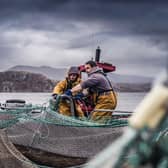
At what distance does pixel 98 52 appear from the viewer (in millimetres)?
11898

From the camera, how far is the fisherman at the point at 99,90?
9.10 m

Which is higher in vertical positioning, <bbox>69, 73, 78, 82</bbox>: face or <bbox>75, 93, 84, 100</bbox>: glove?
<bbox>69, 73, 78, 82</bbox>: face

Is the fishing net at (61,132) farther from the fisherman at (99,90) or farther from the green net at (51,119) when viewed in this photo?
the fisherman at (99,90)

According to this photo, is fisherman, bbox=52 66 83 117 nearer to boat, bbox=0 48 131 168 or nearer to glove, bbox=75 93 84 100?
glove, bbox=75 93 84 100

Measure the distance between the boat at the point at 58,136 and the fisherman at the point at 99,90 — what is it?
30 centimetres

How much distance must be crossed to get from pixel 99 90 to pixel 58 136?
1.63 metres

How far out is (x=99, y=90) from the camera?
9.28 m

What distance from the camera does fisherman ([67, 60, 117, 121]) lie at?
29.9 ft

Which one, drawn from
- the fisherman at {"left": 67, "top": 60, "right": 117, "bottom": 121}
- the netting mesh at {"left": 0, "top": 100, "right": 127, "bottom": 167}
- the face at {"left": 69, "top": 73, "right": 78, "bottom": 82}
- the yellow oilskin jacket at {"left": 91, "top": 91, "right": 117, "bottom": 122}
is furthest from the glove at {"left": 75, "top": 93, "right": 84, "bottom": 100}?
the face at {"left": 69, "top": 73, "right": 78, "bottom": 82}

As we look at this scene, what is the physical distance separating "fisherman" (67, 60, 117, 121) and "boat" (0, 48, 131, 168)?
0.99 feet

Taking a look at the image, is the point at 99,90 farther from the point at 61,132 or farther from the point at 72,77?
the point at 61,132

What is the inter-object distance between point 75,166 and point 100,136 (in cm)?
63

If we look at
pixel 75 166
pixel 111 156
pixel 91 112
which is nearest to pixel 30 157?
pixel 75 166

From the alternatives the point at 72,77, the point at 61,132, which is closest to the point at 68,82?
the point at 72,77
